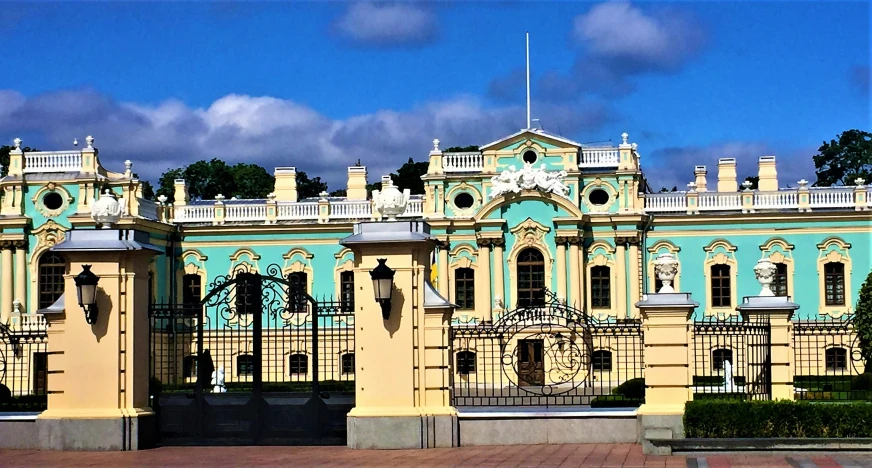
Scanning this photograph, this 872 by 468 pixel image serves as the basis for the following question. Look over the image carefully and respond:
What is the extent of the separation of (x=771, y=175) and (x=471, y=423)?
88.2ft

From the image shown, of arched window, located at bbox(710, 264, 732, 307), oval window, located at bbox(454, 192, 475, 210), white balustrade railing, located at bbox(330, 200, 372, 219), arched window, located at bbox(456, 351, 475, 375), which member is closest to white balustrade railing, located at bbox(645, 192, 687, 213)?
arched window, located at bbox(710, 264, 732, 307)

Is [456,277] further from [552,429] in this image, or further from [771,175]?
[552,429]

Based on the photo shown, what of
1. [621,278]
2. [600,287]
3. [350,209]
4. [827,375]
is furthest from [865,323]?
[350,209]

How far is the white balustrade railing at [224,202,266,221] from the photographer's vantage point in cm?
4005

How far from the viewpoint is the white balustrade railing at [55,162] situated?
127 feet

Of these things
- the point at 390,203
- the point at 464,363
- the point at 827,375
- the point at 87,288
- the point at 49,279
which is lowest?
the point at 827,375

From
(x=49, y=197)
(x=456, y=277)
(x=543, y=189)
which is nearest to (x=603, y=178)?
(x=543, y=189)

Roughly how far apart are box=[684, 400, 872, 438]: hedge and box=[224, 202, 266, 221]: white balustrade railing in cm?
2670

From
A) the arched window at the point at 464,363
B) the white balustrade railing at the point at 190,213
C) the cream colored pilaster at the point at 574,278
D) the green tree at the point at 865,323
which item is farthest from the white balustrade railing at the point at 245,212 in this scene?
the green tree at the point at 865,323

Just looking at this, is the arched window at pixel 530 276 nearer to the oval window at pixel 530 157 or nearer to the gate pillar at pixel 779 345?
the oval window at pixel 530 157

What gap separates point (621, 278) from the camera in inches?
1506

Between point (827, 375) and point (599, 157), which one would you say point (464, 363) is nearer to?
point (827, 375)

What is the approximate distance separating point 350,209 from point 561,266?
6.90 meters

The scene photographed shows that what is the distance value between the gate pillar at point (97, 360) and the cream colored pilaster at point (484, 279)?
23001 mm
